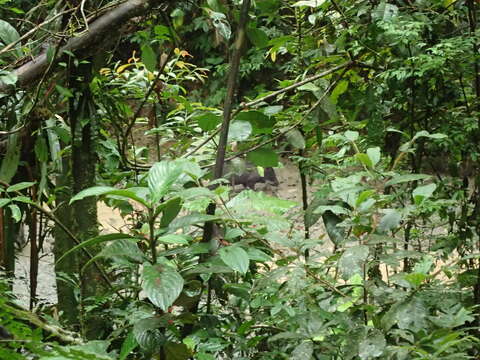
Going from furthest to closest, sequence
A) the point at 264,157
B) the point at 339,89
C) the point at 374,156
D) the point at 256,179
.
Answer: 1. the point at 256,179
2. the point at 339,89
3. the point at 264,157
4. the point at 374,156

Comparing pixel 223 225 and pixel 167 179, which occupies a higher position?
pixel 167 179

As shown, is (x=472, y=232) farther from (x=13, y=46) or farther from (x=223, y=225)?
(x=13, y=46)

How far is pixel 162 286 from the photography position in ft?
2.37

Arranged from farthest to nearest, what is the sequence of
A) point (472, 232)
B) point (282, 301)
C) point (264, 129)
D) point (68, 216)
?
point (68, 216) → point (472, 232) → point (264, 129) → point (282, 301)

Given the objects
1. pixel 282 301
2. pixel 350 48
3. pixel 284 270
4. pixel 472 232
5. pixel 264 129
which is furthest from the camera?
pixel 350 48

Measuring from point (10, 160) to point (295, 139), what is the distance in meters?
0.64

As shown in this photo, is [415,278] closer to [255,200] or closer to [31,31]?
[255,200]

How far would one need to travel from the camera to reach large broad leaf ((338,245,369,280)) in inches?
31.4

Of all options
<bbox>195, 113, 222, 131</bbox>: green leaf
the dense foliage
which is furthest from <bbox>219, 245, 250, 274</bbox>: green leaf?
<bbox>195, 113, 222, 131</bbox>: green leaf

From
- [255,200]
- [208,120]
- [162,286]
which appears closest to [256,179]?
[208,120]

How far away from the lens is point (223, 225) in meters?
0.94

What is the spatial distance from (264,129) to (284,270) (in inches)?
14.3

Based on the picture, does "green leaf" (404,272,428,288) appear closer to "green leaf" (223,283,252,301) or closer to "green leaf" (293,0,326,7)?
"green leaf" (223,283,252,301)

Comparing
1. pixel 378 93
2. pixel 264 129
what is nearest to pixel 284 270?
pixel 264 129
